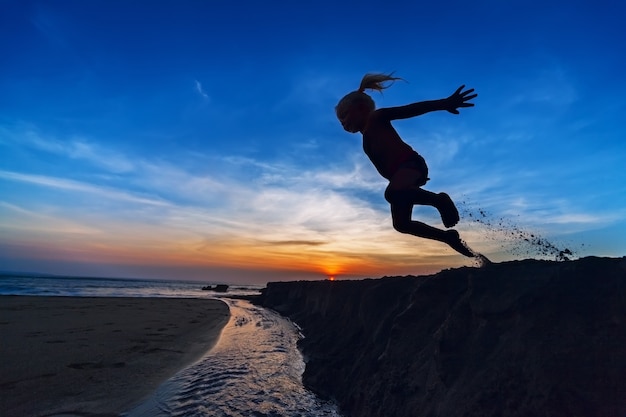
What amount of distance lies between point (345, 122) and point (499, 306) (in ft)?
8.74

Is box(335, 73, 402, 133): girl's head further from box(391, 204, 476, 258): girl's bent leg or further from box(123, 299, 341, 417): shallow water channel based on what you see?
box(123, 299, 341, 417): shallow water channel

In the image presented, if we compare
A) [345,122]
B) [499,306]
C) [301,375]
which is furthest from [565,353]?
[301,375]

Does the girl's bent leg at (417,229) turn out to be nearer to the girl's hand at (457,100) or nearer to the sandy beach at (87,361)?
the girl's hand at (457,100)

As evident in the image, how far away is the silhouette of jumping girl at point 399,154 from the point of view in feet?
13.9

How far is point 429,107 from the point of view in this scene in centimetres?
430

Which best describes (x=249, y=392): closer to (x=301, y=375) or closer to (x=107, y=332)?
(x=301, y=375)

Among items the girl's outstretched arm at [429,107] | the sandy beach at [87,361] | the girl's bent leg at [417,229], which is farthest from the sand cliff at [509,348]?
the sandy beach at [87,361]

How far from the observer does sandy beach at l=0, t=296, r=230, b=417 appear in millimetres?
5738

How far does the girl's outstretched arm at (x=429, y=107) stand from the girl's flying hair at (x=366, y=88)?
26 centimetres

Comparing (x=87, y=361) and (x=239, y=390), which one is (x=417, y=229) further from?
(x=87, y=361)

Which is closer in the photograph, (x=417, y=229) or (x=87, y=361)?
(x=417, y=229)

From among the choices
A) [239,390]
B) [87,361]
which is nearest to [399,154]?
[239,390]

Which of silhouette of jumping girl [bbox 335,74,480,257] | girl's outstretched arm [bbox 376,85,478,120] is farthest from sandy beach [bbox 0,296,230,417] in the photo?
girl's outstretched arm [bbox 376,85,478,120]

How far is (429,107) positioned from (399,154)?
0.61 metres
